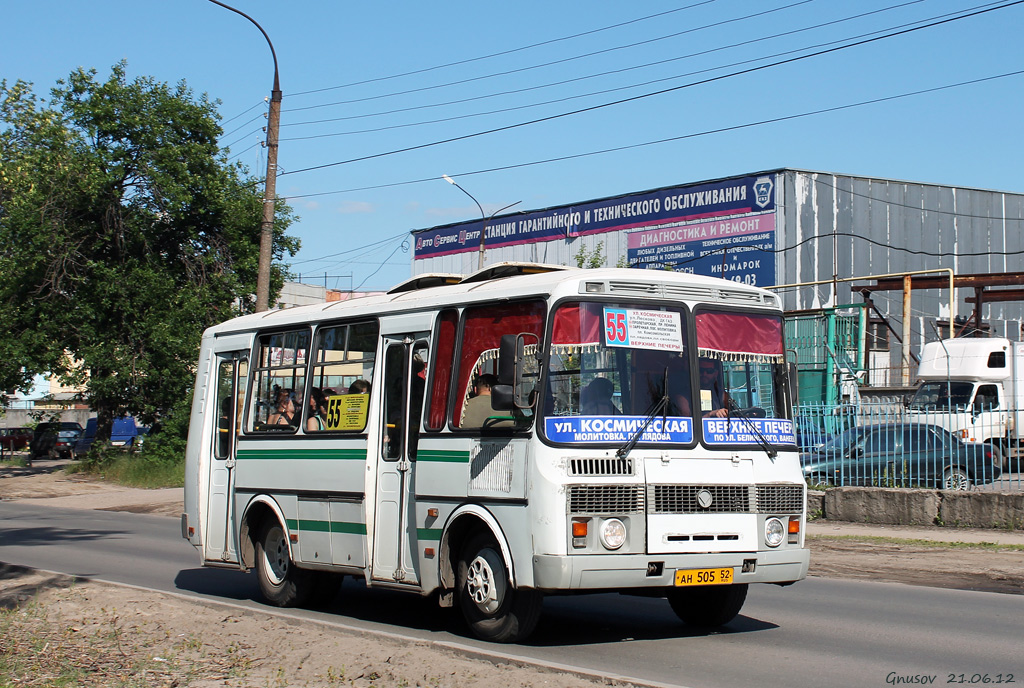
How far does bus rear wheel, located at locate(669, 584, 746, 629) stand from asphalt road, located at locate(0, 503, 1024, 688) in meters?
0.16

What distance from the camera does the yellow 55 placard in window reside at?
9.92 metres

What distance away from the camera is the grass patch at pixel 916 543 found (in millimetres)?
14820

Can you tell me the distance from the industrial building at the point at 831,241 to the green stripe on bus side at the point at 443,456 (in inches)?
1102

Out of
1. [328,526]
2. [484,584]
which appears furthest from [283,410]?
[484,584]

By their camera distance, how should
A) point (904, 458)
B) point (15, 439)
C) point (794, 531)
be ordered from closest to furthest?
1. point (794, 531)
2. point (904, 458)
3. point (15, 439)

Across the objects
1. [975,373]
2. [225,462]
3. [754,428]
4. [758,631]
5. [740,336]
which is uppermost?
[975,373]

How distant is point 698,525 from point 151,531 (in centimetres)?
1418

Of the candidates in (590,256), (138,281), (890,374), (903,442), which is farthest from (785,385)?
(590,256)

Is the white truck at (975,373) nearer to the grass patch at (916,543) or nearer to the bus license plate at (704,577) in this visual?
the grass patch at (916,543)

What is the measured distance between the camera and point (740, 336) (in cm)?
879

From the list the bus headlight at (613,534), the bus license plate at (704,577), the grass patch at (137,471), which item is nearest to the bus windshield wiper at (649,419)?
the bus headlight at (613,534)

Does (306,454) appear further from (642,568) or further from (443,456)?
(642,568)

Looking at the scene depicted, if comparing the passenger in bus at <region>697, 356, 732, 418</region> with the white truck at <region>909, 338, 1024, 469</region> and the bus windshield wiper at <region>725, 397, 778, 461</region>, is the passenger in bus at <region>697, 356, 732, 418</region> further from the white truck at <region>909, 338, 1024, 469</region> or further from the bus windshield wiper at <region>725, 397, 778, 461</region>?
the white truck at <region>909, 338, 1024, 469</region>

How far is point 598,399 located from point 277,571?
4.55m
